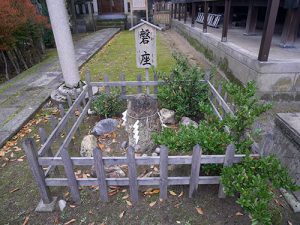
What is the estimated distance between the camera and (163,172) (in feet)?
8.96

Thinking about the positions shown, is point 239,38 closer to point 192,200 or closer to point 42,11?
point 192,200

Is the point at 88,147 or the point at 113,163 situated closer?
the point at 113,163

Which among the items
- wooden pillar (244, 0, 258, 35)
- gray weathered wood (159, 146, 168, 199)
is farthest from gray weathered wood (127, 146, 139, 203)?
wooden pillar (244, 0, 258, 35)

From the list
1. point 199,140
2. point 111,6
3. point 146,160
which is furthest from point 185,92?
point 111,6

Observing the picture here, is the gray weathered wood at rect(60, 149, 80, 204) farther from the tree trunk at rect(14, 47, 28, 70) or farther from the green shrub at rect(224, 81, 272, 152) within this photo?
the tree trunk at rect(14, 47, 28, 70)

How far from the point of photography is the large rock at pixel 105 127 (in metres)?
4.25

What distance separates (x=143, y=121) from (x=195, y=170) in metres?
1.43

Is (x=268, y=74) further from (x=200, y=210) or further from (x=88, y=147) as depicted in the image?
(x=88, y=147)

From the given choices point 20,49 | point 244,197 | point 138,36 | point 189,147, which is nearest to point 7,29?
point 20,49

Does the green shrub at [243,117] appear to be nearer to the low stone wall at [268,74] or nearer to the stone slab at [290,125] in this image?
the stone slab at [290,125]

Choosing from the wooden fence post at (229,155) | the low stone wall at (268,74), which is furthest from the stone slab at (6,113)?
the low stone wall at (268,74)

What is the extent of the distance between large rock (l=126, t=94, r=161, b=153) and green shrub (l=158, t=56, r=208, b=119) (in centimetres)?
61

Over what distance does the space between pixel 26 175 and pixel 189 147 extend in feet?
8.22

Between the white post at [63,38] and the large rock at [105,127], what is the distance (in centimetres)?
168
